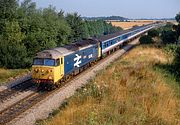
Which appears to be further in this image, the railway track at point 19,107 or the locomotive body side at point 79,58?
the locomotive body side at point 79,58

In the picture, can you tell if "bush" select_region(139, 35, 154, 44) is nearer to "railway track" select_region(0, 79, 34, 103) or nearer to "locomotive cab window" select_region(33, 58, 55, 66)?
"railway track" select_region(0, 79, 34, 103)

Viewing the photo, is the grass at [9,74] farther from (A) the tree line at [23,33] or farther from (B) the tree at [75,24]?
(B) the tree at [75,24]

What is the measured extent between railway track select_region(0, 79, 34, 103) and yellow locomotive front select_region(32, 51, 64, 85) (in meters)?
1.51

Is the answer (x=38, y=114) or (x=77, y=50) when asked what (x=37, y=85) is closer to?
(x=77, y=50)

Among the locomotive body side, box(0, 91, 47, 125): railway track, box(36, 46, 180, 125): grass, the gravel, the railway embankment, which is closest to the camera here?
box(36, 46, 180, 125): grass

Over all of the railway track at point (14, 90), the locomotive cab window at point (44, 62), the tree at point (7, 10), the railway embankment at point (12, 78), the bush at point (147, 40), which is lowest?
the railway embankment at point (12, 78)

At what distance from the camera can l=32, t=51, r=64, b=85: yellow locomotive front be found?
A: 79.9 feet

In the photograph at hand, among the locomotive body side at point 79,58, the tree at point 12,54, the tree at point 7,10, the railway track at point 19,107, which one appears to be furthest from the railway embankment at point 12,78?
the tree at point 7,10

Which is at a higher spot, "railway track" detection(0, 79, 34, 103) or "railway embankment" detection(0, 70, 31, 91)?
"railway track" detection(0, 79, 34, 103)

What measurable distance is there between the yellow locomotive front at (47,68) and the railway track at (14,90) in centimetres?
151

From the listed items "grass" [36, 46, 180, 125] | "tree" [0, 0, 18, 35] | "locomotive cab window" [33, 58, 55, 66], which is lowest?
"grass" [36, 46, 180, 125]

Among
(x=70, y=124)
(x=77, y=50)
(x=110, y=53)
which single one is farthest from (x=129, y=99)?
(x=110, y=53)

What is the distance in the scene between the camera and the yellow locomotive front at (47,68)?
24.3 meters

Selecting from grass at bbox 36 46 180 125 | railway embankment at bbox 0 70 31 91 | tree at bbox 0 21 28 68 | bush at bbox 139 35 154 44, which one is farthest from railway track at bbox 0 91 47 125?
bush at bbox 139 35 154 44
